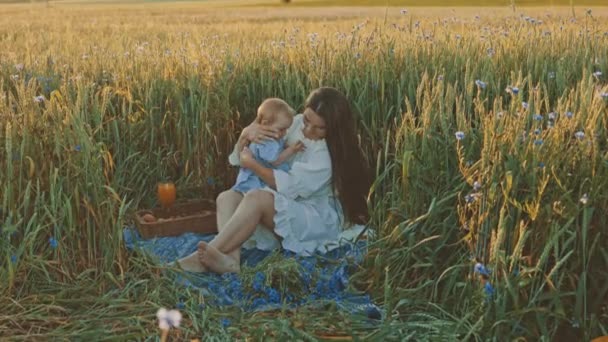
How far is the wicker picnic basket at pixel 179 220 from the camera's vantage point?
185 inches

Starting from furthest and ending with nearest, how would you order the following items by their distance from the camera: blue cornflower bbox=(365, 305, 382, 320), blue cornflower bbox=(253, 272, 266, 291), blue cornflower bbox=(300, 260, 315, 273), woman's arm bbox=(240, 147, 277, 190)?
woman's arm bbox=(240, 147, 277, 190), blue cornflower bbox=(300, 260, 315, 273), blue cornflower bbox=(253, 272, 266, 291), blue cornflower bbox=(365, 305, 382, 320)

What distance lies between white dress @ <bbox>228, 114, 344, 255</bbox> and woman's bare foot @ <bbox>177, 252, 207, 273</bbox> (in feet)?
1.45

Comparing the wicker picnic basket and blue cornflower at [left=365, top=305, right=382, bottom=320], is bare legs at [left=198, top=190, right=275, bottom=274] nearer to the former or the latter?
the wicker picnic basket

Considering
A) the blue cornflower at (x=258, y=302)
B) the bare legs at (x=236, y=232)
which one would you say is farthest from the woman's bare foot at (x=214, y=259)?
the blue cornflower at (x=258, y=302)

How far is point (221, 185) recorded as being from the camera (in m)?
5.23

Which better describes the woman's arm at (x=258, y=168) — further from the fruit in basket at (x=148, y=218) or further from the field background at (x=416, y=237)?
the fruit in basket at (x=148, y=218)

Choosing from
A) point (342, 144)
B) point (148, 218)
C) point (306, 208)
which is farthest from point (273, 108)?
point (148, 218)

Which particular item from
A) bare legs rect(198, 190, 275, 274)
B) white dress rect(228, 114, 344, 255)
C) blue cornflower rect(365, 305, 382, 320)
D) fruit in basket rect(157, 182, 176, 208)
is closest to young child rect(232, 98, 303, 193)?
white dress rect(228, 114, 344, 255)

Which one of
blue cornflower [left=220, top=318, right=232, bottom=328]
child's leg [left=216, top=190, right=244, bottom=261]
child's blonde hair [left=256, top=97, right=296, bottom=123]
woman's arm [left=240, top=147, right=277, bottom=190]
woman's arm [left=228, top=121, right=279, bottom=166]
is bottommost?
blue cornflower [left=220, top=318, right=232, bottom=328]

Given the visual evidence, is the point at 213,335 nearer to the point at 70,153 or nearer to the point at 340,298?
the point at 340,298

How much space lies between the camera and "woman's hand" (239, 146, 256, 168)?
14.9ft

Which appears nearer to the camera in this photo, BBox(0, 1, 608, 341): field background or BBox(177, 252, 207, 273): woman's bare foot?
BBox(0, 1, 608, 341): field background

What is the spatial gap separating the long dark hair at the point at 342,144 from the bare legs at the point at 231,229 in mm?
377

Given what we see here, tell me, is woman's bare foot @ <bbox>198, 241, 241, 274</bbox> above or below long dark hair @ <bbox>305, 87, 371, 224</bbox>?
below
